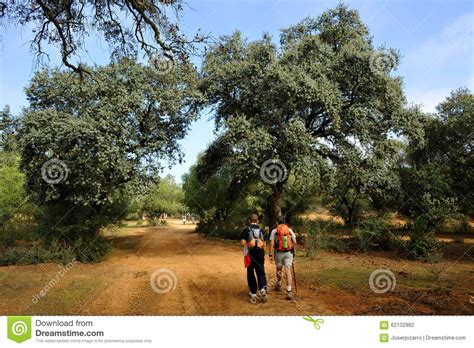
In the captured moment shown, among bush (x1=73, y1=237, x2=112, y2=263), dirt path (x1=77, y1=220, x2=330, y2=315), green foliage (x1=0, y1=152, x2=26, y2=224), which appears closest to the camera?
dirt path (x1=77, y1=220, x2=330, y2=315)

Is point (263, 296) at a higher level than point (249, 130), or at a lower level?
lower

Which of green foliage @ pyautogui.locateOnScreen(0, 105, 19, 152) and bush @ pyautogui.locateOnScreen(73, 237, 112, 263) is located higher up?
green foliage @ pyautogui.locateOnScreen(0, 105, 19, 152)

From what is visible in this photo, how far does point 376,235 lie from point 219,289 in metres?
11.9

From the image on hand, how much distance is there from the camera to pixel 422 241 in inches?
647

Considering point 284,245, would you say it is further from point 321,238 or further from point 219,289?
point 321,238

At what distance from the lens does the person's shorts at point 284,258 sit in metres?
8.79

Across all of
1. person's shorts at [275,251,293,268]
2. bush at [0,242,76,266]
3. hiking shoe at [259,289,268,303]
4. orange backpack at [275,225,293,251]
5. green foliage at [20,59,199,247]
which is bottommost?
bush at [0,242,76,266]

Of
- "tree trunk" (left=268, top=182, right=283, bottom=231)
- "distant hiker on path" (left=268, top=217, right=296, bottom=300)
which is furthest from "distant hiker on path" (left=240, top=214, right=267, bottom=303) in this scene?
"tree trunk" (left=268, top=182, right=283, bottom=231)

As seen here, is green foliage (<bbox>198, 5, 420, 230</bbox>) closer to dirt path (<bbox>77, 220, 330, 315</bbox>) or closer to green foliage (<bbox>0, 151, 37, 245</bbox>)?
dirt path (<bbox>77, 220, 330, 315</bbox>)

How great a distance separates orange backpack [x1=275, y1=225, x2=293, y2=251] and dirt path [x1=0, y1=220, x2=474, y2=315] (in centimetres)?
119

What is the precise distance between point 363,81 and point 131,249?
1569 cm

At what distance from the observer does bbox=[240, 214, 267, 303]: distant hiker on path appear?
825 centimetres

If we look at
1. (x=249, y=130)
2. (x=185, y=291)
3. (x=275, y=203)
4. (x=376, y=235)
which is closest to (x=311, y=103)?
(x=249, y=130)

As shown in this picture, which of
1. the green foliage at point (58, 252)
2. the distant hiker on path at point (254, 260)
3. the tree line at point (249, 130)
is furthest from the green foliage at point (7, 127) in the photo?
the distant hiker on path at point (254, 260)
